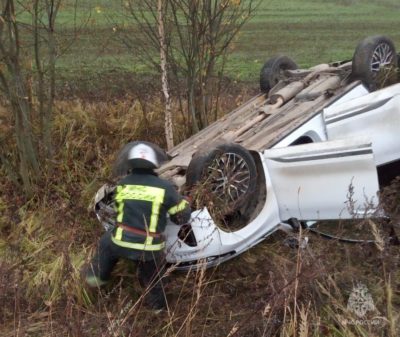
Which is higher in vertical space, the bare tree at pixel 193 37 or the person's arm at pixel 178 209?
the bare tree at pixel 193 37

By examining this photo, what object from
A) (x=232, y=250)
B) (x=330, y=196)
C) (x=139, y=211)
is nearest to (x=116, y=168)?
(x=139, y=211)

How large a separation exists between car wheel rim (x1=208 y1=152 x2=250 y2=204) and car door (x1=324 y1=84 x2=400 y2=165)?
1.10 metres

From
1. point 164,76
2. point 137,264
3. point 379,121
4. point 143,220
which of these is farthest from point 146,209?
point 164,76

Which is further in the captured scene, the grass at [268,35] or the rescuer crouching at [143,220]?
the grass at [268,35]

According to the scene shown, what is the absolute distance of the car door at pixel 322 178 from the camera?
4.52 meters

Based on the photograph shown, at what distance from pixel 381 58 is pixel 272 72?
1.34m

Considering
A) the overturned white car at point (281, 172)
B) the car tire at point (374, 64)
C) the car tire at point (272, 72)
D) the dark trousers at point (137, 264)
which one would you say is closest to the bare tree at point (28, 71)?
the overturned white car at point (281, 172)

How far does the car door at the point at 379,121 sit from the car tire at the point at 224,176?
102 centimetres

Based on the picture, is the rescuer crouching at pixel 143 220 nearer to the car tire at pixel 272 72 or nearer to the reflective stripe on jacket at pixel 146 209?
the reflective stripe on jacket at pixel 146 209

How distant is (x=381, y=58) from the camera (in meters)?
6.50

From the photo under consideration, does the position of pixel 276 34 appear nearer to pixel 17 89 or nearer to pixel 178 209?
pixel 17 89

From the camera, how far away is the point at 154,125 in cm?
795

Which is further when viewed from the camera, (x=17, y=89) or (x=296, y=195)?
(x=17, y=89)

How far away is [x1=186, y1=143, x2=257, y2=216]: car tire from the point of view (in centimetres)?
477
